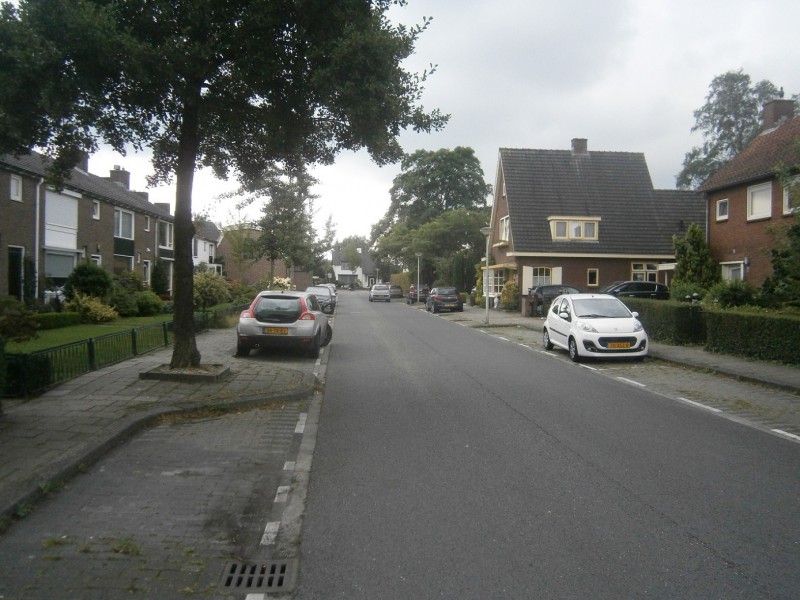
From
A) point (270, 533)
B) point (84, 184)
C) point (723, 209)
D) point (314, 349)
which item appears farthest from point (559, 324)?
point (84, 184)

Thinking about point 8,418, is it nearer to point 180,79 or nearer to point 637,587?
point 180,79

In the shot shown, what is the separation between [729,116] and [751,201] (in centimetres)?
2915

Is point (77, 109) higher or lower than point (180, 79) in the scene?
lower

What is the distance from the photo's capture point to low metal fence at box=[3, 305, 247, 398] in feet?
30.0

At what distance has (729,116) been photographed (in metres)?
49.0

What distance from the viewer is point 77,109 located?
907 cm

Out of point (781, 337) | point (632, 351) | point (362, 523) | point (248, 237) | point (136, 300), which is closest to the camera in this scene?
point (362, 523)

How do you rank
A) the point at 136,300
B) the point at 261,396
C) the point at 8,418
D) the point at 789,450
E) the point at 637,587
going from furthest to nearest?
the point at 136,300 < the point at 261,396 < the point at 8,418 < the point at 789,450 < the point at 637,587

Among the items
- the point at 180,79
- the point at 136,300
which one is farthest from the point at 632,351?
the point at 136,300

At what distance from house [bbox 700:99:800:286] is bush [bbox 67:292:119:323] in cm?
2209

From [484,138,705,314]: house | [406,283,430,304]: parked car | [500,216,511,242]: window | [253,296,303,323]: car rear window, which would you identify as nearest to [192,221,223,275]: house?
[406,283,430,304]: parked car

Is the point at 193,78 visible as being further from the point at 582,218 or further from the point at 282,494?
the point at 582,218

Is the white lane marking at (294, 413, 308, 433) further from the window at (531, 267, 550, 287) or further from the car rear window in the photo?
the window at (531, 267, 550, 287)

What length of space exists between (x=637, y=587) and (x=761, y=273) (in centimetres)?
2276
